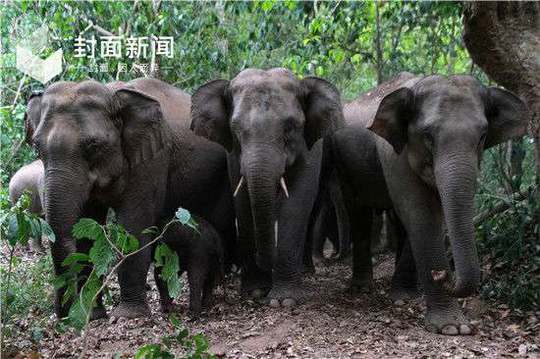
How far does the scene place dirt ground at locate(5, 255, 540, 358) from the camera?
6.33m

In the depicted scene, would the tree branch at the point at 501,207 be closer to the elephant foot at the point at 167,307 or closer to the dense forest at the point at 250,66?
the dense forest at the point at 250,66

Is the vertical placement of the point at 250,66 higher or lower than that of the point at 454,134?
higher

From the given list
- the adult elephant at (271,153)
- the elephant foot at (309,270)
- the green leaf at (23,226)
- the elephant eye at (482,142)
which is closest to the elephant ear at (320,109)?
the adult elephant at (271,153)

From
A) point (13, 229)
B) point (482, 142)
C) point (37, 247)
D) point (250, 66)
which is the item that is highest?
point (250, 66)

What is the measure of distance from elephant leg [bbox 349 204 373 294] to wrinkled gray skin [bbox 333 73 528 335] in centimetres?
145

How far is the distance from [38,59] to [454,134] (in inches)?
300

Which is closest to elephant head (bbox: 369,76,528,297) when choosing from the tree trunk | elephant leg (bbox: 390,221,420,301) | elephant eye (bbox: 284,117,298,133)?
the tree trunk

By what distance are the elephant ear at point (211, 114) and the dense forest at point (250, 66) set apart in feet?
5.34

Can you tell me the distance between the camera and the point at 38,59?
12.4m

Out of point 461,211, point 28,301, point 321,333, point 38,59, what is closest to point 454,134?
point 461,211

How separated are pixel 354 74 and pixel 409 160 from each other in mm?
9455

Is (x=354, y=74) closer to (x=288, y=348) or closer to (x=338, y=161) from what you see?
(x=338, y=161)

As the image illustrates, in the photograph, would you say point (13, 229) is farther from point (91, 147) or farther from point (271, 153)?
point (271, 153)

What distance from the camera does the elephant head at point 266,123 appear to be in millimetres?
7211
